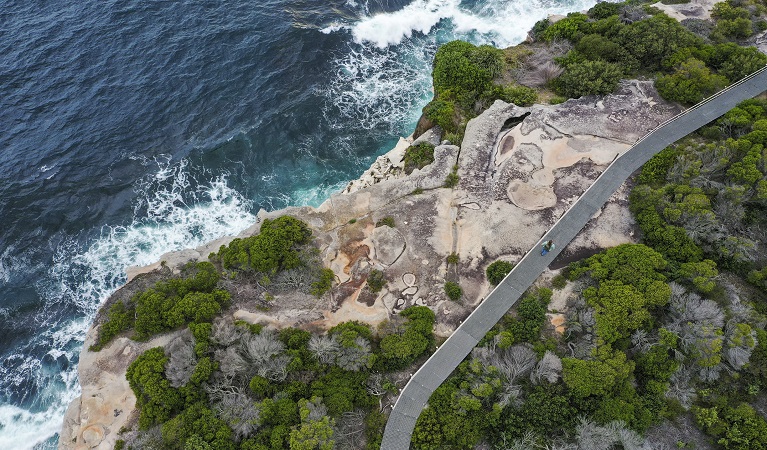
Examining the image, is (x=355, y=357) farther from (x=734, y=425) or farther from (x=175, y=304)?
(x=734, y=425)

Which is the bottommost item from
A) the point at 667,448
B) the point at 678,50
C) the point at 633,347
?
the point at 667,448

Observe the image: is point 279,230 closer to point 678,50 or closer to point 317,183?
point 317,183

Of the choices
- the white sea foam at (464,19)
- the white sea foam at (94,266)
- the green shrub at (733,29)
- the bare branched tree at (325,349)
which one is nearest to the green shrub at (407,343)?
the bare branched tree at (325,349)

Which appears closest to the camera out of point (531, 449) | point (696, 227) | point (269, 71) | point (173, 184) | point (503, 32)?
point (531, 449)

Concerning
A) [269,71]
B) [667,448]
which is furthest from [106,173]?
[667,448]

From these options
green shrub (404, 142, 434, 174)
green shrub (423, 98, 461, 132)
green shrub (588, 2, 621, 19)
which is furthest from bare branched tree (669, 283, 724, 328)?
green shrub (588, 2, 621, 19)

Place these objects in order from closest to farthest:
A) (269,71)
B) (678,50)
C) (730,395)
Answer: (730,395), (678,50), (269,71)
